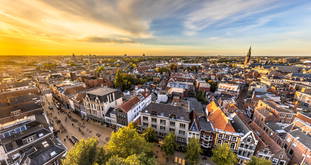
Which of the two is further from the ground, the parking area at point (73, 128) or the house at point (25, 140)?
the house at point (25, 140)

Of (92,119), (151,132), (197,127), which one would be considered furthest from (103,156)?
(92,119)

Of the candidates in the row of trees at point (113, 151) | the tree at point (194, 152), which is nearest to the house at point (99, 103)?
the row of trees at point (113, 151)

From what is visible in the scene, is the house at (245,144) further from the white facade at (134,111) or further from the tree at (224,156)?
the white facade at (134,111)

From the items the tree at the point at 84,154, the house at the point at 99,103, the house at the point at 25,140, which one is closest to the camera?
the tree at the point at 84,154

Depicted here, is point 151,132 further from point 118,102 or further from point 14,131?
point 14,131

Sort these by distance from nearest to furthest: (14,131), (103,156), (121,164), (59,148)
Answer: (121,164)
(103,156)
(59,148)
(14,131)

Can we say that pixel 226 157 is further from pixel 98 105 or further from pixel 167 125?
pixel 98 105

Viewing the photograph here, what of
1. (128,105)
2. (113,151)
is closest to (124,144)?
(113,151)
